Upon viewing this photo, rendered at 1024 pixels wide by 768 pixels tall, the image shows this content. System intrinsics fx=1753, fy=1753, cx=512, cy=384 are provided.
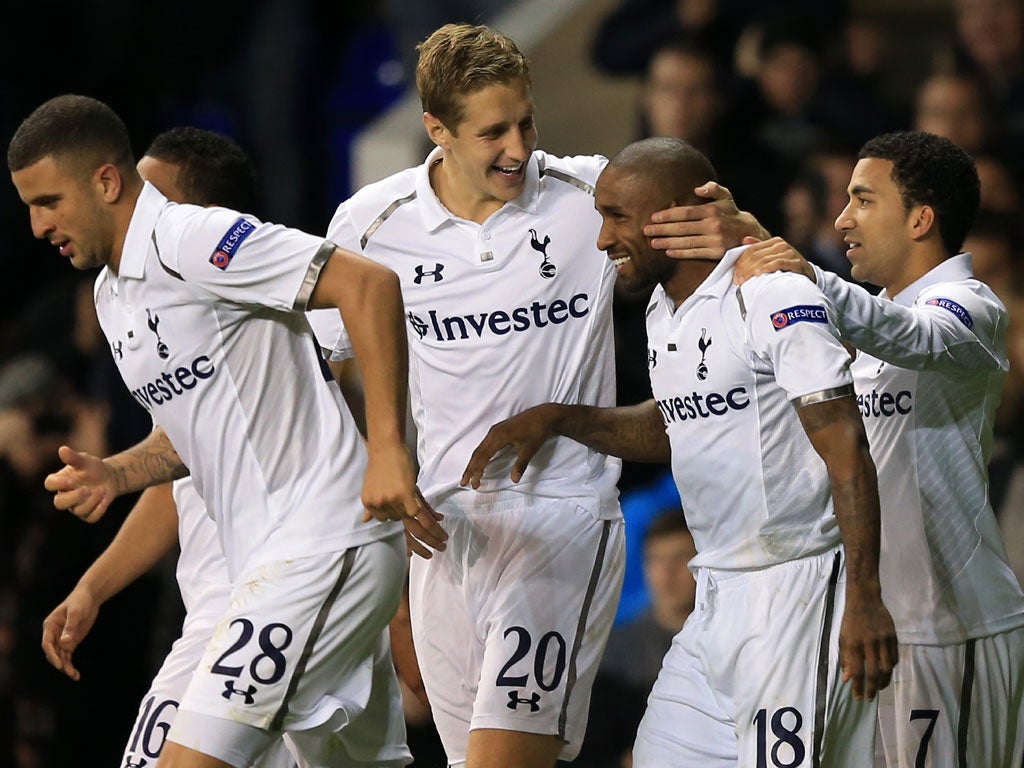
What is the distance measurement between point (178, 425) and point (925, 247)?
2017mm

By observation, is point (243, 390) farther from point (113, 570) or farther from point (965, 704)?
point (965, 704)

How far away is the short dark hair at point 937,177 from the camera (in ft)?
15.3

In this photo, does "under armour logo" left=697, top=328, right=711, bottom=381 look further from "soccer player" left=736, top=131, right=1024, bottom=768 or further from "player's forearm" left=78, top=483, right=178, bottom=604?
"player's forearm" left=78, top=483, right=178, bottom=604

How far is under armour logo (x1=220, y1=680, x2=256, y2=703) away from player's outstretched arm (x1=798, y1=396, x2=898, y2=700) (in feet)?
4.49

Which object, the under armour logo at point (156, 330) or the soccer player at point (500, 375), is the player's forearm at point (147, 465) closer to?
the under armour logo at point (156, 330)

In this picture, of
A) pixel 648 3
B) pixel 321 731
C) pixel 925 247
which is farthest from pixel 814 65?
pixel 321 731

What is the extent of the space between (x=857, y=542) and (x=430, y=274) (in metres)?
1.58

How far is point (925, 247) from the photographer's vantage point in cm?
469

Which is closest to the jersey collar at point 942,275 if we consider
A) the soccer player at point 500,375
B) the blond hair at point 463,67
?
the soccer player at point 500,375

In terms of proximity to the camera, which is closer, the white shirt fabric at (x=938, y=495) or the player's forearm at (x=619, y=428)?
the white shirt fabric at (x=938, y=495)

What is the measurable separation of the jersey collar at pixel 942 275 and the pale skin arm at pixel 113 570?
225 centimetres

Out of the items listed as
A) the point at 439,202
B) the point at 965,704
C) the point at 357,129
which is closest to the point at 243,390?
the point at 439,202

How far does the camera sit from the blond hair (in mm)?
4727

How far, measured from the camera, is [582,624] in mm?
4789
